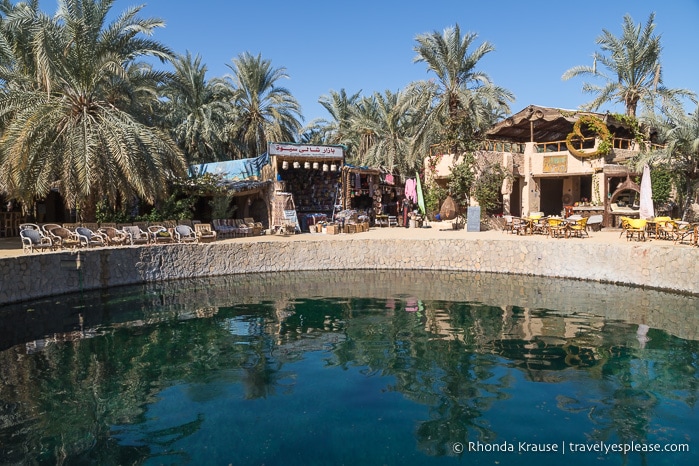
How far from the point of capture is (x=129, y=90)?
63.2ft

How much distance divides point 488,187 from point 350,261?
31.4ft

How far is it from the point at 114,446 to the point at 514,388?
546cm

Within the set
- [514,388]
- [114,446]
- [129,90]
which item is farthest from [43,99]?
[514,388]

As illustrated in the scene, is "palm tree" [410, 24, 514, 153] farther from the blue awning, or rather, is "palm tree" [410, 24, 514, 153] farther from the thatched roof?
the blue awning

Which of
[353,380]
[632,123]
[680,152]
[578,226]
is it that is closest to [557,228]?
[578,226]

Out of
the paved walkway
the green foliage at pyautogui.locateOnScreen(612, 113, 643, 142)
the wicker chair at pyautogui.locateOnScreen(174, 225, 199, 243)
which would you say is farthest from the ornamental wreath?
the wicker chair at pyautogui.locateOnScreen(174, 225, 199, 243)

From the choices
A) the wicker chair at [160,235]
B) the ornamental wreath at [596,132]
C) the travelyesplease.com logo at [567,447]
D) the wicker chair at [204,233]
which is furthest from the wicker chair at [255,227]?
the travelyesplease.com logo at [567,447]

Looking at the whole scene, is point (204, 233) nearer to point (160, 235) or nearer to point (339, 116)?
point (160, 235)

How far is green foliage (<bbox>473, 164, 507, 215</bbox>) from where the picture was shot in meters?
24.0

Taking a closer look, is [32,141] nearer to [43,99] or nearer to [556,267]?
[43,99]

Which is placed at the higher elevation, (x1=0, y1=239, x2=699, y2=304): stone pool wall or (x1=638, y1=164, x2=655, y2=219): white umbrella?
(x1=638, y1=164, x2=655, y2=219): white umbrella

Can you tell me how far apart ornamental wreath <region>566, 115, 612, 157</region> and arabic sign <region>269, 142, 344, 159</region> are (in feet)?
36.5

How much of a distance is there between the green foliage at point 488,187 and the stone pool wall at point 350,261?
730cm

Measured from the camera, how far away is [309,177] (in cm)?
2667
